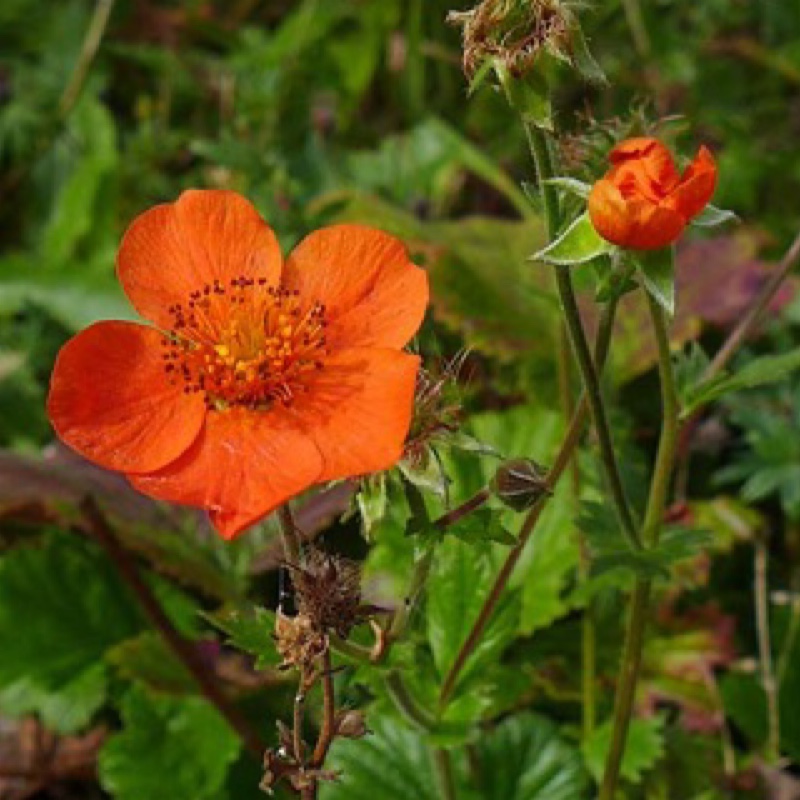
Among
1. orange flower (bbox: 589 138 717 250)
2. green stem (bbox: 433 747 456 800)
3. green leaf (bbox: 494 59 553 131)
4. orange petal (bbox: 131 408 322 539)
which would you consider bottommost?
green stem (bbox: 433 747 456 800)

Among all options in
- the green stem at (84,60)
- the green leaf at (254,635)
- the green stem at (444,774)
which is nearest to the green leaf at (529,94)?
the green leaf at (254,635)

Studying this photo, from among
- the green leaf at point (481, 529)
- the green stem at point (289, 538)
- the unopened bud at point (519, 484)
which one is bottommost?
the green leaf at point (481, 529)

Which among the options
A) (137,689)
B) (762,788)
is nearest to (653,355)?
(762,788)

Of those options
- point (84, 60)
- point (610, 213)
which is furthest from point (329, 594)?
point (84, 60)

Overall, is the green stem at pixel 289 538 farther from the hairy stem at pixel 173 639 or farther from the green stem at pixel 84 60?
the green stem at pixel 84 60

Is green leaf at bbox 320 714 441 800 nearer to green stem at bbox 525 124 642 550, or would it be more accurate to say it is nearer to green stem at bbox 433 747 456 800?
green stem at bbox 433 747 456 800

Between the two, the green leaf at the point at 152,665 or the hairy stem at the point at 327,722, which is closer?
the hairy stem at the point at 327,722

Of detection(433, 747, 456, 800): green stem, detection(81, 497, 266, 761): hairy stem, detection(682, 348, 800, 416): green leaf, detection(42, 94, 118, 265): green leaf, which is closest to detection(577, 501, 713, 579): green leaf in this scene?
detection(682, 348, 800, 416): green leaf

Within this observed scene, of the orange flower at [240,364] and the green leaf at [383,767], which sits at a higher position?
the orange flower at [240,364]

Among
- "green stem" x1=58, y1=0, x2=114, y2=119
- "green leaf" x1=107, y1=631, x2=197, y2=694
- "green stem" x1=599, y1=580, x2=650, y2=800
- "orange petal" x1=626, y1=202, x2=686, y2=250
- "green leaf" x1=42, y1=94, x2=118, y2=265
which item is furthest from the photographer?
"green stem" x1=58, y1=0, x2=114, y2=119
